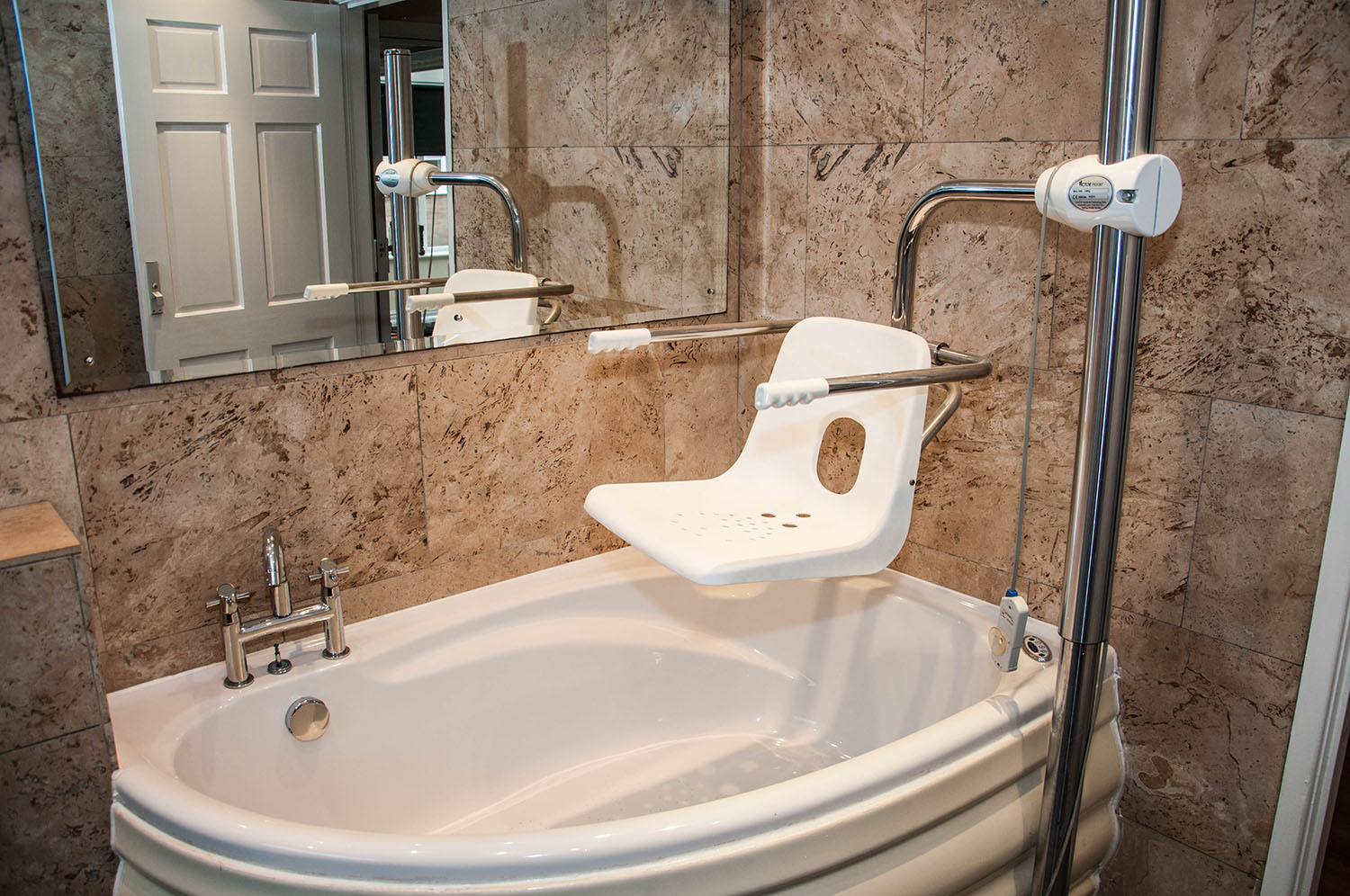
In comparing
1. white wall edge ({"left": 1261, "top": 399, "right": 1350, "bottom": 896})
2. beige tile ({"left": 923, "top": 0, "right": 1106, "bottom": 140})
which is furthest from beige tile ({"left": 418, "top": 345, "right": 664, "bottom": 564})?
white wall edge ({"left": 1261, "top": 399, "right": 1350, "bottom": 896})

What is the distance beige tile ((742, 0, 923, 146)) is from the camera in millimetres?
1897

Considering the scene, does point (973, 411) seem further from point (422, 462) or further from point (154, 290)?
point (154, 290)

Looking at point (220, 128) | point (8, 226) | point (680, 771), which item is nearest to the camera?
point (8, 226)

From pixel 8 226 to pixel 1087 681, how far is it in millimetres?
1570

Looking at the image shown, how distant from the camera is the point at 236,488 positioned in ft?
5.30

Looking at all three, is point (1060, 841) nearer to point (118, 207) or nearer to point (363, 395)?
point (363, 395)

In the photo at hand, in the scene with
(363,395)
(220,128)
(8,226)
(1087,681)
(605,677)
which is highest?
(220,128)

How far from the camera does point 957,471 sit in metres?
1.96

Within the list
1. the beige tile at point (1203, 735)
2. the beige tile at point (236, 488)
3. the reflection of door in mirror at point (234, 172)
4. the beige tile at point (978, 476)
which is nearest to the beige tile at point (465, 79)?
the reflection of door in mirror at point (234, 172)

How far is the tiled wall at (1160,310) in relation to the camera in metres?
1.47

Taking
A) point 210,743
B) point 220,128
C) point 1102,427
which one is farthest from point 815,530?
point 220,128

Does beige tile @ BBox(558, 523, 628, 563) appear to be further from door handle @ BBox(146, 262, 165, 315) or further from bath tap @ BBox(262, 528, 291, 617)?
door handle @ BBox(146, 262, 165, 315)

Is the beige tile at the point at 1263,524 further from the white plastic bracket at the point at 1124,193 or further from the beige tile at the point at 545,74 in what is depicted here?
the beige tile at the point at 545,74

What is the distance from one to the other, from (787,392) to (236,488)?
0.88 metres
